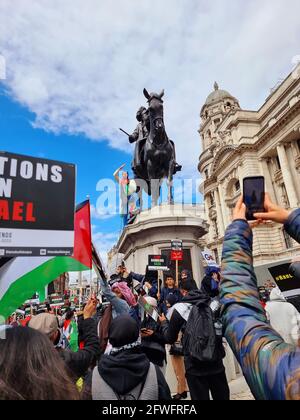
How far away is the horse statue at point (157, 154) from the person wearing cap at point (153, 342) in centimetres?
648

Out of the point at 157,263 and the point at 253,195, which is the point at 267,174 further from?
the point at 253,195

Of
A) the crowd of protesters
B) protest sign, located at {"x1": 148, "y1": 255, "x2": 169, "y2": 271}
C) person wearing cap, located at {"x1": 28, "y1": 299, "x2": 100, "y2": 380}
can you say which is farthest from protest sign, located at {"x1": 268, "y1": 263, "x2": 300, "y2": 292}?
protest sign, located at {"x1": 148, "y1": 255, "x2": 169, "y2": 271}

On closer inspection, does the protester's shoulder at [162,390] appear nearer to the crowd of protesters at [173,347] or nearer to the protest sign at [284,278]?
the crowd of protesters at [173,347]

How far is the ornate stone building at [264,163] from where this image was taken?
1418 inches

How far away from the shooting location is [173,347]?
4582mm

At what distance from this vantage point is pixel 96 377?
78.2 inches

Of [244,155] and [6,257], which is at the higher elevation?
[244,155]

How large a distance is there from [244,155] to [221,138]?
28.7 ft

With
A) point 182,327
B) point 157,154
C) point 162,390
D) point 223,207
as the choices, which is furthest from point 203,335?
point 223,207

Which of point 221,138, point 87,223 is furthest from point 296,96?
point 87,223

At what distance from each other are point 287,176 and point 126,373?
1517 inches

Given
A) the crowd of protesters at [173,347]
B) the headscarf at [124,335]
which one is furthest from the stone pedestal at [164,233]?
the headscarf at [124,335]
